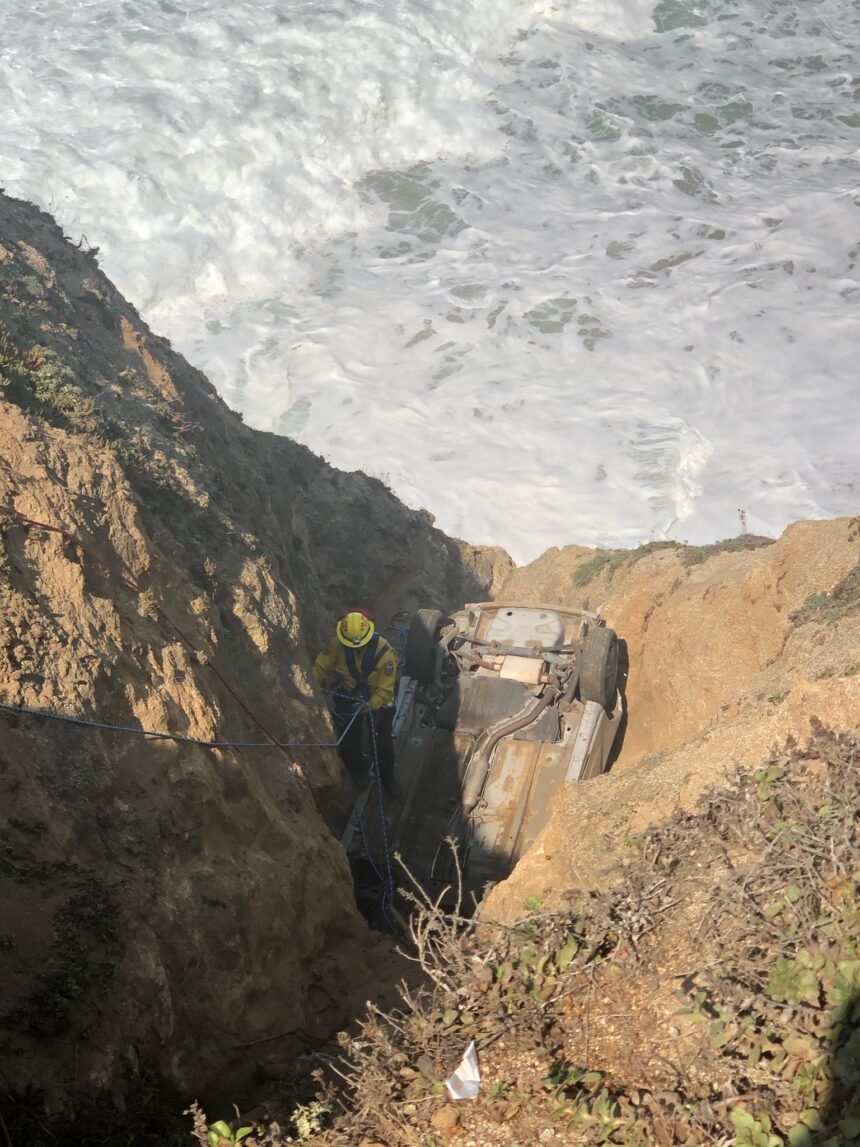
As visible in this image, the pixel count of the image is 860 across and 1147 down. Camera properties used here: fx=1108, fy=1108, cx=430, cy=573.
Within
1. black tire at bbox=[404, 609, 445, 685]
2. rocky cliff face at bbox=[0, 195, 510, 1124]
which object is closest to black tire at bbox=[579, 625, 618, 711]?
black tire at bbox=[404, 609, 445, 685]

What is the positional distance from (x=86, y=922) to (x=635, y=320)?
21771 mm

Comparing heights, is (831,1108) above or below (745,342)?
above

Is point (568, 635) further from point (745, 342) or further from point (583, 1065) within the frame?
point (745, 342)

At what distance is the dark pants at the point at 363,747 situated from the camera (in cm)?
1026

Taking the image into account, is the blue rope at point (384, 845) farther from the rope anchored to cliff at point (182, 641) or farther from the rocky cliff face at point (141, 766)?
the rope anchored to cliff at point (182, 641)

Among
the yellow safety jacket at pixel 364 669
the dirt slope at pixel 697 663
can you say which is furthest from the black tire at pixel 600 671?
the yellow safety jacket at pixel 364 669

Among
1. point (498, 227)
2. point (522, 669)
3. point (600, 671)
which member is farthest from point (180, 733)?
point (498, 227)

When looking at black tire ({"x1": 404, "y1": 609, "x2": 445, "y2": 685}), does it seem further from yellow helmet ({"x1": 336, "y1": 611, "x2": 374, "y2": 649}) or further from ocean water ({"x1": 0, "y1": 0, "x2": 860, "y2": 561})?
ocean water ({"x1": 0, "y1": 0, "x2": 860, "y2": 561})

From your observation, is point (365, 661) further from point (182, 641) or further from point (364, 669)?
point (182, 641)

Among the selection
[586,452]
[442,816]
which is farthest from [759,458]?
[442,816]

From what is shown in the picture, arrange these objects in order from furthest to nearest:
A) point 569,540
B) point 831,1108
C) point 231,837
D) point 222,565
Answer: point 569,540 < point 222,565 < point 231,837 < point 831,1108

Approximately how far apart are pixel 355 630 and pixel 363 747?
3.65 feet

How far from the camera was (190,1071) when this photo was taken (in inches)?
225

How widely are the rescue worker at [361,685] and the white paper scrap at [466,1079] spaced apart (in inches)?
211
